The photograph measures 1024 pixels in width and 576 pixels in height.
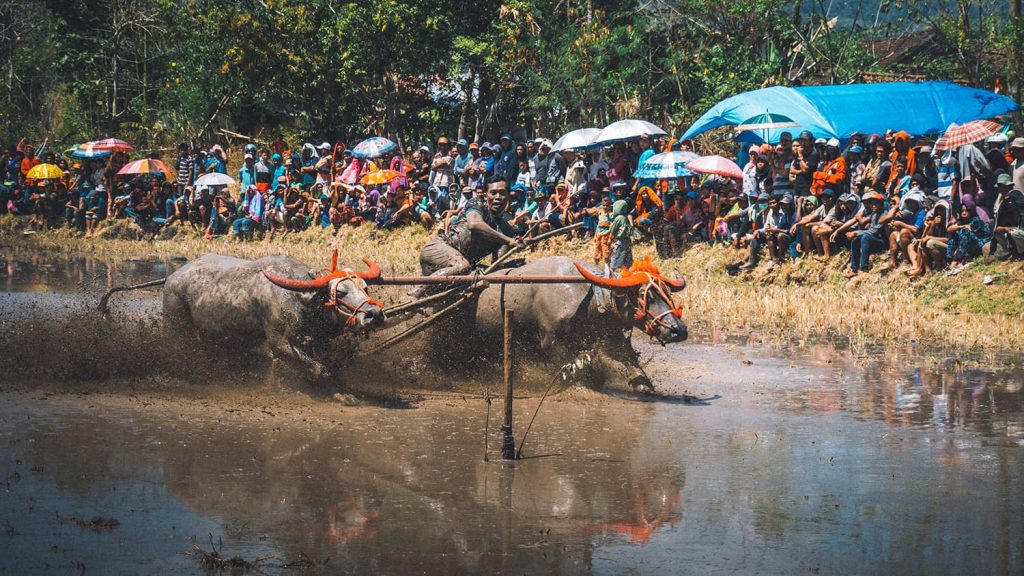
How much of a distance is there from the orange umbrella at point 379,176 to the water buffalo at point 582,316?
11.7 meters

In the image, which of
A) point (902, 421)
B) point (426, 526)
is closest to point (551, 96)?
point (902, 421)

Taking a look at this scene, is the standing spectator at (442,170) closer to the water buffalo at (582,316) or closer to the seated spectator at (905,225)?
the seated spectator at (905,225)

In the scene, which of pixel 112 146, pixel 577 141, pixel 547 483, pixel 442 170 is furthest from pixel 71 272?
pixel 547 483

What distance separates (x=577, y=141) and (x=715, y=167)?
3.14 meters

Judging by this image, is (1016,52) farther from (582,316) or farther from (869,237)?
(582,316)

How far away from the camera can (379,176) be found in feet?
72.6

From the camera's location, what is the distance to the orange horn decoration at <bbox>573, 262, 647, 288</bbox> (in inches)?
380

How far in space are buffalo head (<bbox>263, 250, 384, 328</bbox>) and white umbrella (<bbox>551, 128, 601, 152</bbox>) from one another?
1035cm

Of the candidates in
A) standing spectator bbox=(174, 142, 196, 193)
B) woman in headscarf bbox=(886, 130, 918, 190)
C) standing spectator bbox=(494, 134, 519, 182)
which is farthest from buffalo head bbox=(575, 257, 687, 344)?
standing spectator bbox=(174, 142, 196, 193)

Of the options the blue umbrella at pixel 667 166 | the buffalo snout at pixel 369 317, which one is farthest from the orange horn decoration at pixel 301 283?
the blue umbrella at pixel 667 166

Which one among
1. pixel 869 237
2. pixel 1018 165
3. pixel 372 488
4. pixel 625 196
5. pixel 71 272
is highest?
pixel 1018 165

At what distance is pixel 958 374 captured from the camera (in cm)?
1095

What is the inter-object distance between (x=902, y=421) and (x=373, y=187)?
15988mm

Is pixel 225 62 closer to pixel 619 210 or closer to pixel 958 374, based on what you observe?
pixel 619 210
